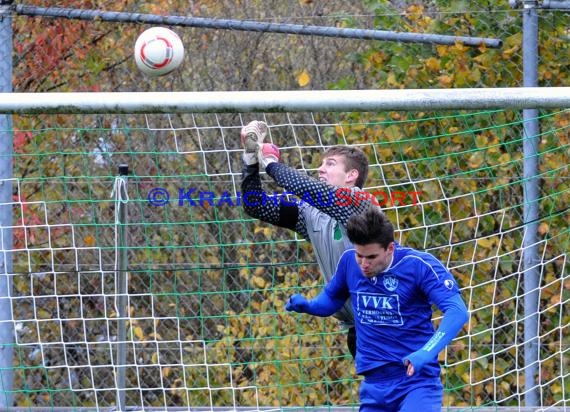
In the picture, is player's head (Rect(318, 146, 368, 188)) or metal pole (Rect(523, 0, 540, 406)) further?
metal pole (Rect(523, 0, 540, 406))

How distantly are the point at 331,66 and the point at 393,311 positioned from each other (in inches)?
110

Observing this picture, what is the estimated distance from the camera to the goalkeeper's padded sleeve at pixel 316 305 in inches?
174

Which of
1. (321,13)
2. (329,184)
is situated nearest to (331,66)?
(321,13)

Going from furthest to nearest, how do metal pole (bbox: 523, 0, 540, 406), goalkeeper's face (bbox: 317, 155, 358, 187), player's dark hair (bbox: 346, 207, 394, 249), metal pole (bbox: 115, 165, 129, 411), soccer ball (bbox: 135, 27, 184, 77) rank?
metal pole (bbox: 115, 165, 129, 411)
metal pole (bbox: 523, 0, 540, 406)
soccer ball (bbox: 135, 27, 184, 77)
goalkeeper's face (bbox: 317, 155, 358, 187)
player's dark hair (bbox: 346, 207, 394, 249)

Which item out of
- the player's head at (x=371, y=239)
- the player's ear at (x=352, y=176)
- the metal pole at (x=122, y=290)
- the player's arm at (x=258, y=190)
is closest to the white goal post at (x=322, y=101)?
the player's arm at (x=258, y=190)

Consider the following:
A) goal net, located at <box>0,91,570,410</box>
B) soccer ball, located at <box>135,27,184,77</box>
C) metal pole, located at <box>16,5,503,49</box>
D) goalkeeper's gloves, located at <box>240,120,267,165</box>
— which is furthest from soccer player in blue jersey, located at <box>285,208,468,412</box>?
metal pole, located at <box>16,5,503,49</box>

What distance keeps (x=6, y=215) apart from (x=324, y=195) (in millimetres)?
2235

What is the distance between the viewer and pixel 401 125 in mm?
6266

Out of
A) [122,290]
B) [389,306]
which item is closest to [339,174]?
[389,306]

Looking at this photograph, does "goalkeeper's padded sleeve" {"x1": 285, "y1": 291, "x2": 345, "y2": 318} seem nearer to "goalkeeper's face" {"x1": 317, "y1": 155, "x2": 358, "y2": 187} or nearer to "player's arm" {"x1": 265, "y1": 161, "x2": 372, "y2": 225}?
"player's arm" {"x1": 265, "y1": 161, "x2": 372, "y2": 225}

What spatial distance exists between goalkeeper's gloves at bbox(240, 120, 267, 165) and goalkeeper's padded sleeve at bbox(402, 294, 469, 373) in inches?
44.9

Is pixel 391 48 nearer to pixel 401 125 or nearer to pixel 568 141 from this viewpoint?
pixel 401 125

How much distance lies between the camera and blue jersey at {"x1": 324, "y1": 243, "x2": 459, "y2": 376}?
425cm

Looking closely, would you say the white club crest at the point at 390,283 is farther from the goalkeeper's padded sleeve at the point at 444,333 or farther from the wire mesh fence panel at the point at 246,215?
the wire mesh fence panel at the point at 246,215
